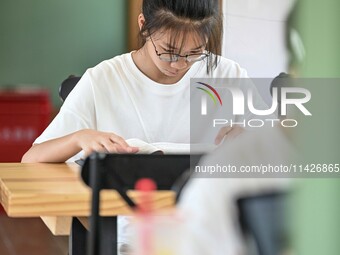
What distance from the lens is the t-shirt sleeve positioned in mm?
2201

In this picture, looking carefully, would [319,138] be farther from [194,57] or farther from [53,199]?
[194,57]

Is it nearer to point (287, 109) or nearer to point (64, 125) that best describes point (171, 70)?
point (64, 125)

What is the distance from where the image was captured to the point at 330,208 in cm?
49

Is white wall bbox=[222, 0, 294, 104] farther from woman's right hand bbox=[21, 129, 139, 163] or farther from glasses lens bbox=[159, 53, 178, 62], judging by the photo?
woman's right hand bbox=[21, 129, 139, 163]

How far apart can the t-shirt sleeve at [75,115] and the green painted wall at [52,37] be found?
11.9 ft

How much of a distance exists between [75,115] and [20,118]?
364 cm

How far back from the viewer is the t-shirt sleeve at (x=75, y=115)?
2.20 m

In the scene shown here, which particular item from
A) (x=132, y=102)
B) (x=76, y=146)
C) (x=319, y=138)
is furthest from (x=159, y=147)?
(x=319, y=138)

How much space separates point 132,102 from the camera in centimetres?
231

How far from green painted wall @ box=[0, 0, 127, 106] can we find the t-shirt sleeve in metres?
3.64

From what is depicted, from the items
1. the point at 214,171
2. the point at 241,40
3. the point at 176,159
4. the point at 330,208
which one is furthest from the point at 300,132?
the point at 241,40

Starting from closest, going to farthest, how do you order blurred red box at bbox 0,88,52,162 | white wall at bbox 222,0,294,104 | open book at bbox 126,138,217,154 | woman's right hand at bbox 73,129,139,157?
woman's right hand at bbox 73,129,139,157 → open book at bbox 126,138,217,154 → white wall at bbox 222,0,294,104 → blurred red box at bbox 0,88,52,162

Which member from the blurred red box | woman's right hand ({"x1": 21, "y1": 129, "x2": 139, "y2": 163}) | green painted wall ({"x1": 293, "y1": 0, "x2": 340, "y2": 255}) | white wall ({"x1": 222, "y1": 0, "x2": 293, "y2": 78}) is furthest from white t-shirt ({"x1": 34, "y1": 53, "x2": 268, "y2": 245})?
the blurred red box

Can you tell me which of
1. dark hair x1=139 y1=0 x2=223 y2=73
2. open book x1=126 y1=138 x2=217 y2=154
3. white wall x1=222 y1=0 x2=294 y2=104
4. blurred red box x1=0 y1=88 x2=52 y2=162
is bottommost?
blurred red box x1=0 y1=88 x2=52 y2=162
